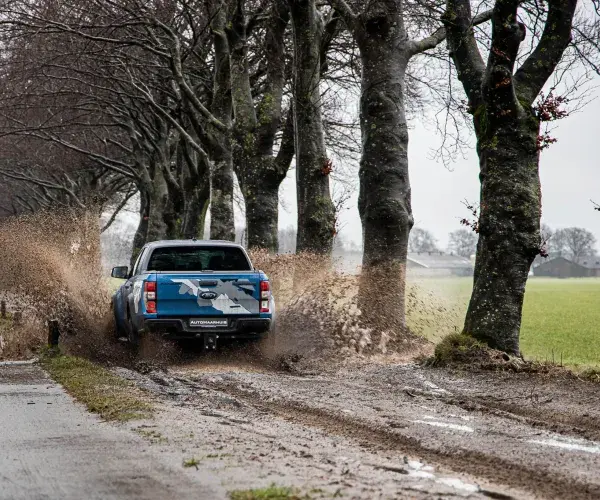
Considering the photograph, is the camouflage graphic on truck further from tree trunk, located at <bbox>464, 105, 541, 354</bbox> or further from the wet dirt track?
tree trunk, located at <bbox>464, 105, 541, 354</bbox>

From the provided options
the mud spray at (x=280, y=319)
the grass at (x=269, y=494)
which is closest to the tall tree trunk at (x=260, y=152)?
the mud spray at (x=280, y=319)

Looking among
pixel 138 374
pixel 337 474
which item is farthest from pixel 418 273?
pixel 337 474

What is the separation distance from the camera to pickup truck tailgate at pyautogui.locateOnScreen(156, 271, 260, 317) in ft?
46.5

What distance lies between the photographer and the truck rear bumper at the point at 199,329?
14.1 m

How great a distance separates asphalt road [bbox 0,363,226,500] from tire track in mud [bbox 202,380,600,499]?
1.58m

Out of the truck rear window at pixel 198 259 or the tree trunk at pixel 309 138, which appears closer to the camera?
the truck rear window at pixel 198 259

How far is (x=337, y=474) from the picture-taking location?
6.20 metres

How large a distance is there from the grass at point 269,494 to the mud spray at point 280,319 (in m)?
8.34

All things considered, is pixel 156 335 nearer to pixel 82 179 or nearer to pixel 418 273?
pixel 418 273

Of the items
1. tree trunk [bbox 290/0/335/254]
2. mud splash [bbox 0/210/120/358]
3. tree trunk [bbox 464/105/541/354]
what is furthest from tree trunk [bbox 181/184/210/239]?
tree trunk [bbox 464/105/541/354]

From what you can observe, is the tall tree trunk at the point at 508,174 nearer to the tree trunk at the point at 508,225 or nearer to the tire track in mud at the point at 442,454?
the tree trunk at the point at 508,225

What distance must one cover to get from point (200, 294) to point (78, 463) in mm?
7412

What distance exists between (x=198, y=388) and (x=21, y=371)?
378 centimetres

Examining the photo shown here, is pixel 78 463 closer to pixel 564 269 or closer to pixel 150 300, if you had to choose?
pixel 150 300
